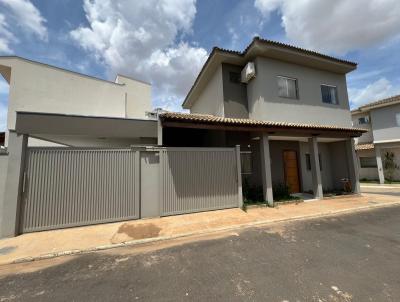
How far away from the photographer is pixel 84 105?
13023 millimetres

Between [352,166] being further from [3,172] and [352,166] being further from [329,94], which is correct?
[3,172]

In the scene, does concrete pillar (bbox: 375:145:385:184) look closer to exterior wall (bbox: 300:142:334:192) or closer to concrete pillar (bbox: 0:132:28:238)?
exterior wall (bbox: 300:142:334:192)

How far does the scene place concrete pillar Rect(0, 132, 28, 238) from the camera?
525 cm

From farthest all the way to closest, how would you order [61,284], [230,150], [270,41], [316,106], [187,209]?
[316,106] → [270,41] → [230,150] → [187,209] → [61,284]

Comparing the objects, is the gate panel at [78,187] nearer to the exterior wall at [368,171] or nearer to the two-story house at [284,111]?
the two-story house at [284,111]

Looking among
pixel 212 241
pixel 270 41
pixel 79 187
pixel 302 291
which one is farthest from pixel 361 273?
pixel 270 41

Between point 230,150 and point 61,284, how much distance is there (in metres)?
6.48

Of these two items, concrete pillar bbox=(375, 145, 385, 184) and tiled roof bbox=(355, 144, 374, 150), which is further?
tiled roof bbox=(355, 144, 374, 150)

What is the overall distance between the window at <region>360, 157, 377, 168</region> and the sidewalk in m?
13.1

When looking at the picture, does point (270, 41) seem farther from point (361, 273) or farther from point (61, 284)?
point (61, 284)

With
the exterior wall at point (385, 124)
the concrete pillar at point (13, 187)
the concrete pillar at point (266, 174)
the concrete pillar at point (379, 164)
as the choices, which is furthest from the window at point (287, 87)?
the concrete pillar at point (379, 164)

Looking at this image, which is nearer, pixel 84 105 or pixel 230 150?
pixel 230 150

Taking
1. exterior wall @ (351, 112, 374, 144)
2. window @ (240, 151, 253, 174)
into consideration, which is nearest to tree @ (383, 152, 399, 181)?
exterior wall @ (351, 112, 374, 144)

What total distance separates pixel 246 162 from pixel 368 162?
1615cm
